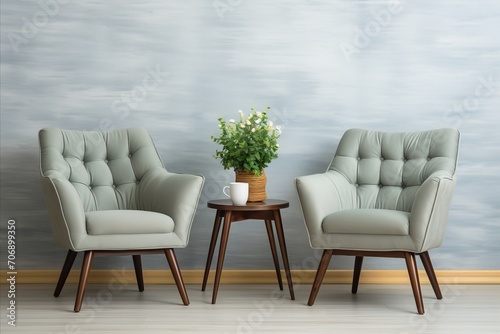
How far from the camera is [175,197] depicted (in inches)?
142

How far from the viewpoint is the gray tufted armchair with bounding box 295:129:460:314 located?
342cm

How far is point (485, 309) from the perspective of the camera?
11.6 feet

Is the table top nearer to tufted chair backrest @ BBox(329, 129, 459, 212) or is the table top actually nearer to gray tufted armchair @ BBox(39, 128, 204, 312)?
gray tufted armchair @ BBox(39, 128, 204, 312)

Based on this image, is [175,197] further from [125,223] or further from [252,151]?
[252,151]

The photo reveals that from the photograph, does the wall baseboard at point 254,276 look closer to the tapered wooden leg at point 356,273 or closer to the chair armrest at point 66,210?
the tapered wooden leg at point 356,273

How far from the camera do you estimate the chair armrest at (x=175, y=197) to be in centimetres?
356

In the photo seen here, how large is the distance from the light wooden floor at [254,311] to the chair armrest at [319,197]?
0.43 m

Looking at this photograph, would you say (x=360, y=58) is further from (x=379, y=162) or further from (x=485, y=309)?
(x=485, y=309)

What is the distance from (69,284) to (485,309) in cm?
231

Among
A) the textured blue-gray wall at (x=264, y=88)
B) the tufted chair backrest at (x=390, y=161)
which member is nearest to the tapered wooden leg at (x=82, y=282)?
the textured blue-gray wall at (x=264, y=88)

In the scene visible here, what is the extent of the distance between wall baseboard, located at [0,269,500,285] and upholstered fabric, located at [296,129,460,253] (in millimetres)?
528

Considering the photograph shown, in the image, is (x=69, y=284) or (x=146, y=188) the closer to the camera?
(x=146, y=188)

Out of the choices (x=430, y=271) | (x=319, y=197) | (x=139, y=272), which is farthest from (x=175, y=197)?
(x=430, y=271)

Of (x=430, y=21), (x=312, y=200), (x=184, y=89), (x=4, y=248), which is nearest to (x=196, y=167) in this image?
(x=184, y=89)
